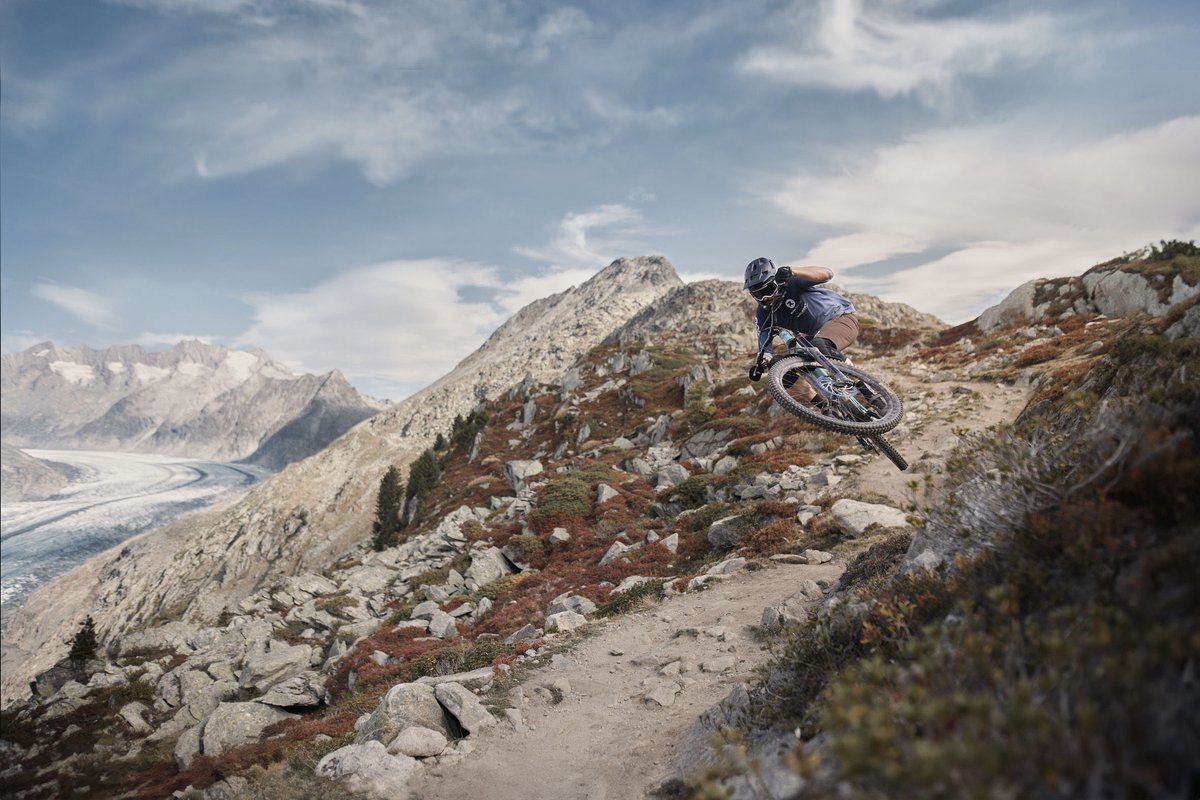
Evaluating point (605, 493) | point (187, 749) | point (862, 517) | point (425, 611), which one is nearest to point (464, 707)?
point (187, 749)

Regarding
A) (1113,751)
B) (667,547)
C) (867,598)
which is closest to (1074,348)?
(667,547)

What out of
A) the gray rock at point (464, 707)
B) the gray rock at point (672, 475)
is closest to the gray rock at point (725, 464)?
the gray rock at point (672, 475)

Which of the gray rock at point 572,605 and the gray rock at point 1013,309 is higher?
the gray rock at point 1013,309

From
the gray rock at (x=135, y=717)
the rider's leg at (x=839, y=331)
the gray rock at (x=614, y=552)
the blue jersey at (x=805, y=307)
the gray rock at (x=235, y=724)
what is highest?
the blue jersey at (x=805, y=307)

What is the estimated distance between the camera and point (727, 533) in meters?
16.9

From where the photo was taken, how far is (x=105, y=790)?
13.1 metres

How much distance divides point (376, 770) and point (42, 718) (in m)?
19.2

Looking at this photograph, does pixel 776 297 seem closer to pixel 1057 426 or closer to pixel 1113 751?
pixel 1057 426

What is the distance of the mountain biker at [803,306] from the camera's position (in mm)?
9688

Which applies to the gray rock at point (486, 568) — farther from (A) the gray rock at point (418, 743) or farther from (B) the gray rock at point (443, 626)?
(A) the gray rock at point (418, 743)

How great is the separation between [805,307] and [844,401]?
191cm

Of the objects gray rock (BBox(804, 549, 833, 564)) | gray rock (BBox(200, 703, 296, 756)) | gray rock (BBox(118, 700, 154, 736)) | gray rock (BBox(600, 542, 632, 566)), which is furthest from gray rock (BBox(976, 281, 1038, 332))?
gray rock (BBox(118, 700, 154, 736))

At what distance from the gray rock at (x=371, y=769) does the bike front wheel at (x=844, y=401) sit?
7903mm

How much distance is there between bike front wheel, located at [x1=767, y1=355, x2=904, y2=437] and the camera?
27.7ft
